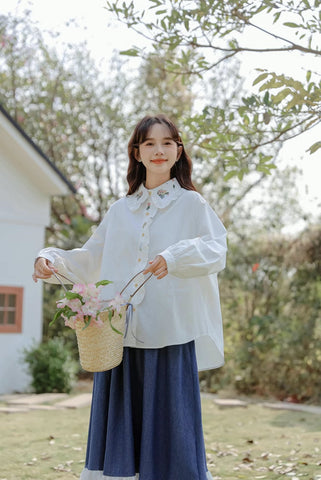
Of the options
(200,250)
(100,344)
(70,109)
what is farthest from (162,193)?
(70,109)

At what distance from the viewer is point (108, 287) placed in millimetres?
3053

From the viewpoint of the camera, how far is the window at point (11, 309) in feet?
31.0

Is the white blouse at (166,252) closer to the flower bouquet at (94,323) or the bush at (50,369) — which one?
the flower bouquet at (94,323)

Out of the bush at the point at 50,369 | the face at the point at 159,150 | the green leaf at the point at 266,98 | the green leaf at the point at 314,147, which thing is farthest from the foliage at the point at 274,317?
the face at the point at 159,150

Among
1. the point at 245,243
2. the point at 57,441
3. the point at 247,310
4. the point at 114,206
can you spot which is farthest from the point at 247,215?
the point at 114,206

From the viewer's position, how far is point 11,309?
9.55 meters

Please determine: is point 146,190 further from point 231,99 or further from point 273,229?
point 231,99

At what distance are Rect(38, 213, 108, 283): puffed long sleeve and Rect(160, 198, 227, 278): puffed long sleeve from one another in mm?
554

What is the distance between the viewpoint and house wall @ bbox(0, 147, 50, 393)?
9389 mm

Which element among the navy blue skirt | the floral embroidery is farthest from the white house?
the navy blue skirt

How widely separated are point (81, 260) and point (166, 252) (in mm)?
730

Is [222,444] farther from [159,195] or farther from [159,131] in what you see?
[159,131]

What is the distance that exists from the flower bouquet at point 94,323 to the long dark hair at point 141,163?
0.79 m

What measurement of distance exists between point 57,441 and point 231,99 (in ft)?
30.2
